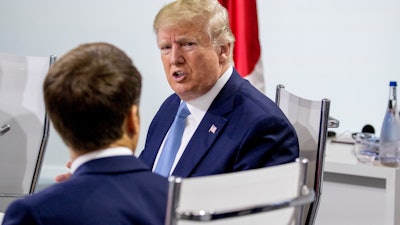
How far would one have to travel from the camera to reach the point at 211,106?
2.31m

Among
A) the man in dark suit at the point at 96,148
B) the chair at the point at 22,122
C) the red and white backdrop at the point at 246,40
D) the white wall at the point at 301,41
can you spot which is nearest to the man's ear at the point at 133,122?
the man in dark suit at the point at 96,148

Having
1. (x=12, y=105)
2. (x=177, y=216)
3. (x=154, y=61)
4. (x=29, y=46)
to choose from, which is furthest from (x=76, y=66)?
(x=29, y=46)

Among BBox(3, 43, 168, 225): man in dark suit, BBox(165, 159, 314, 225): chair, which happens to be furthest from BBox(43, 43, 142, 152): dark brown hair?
BBox(165, 159, 314, 225): chair

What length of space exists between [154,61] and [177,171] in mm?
2677

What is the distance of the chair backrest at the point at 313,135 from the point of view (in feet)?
8.10

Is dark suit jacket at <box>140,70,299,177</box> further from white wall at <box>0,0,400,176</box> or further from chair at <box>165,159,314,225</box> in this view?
white wall at <box>0,0,400,176</box>

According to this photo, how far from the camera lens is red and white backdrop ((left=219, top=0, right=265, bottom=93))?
385 centimetres

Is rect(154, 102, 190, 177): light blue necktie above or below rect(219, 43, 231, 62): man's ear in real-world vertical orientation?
below

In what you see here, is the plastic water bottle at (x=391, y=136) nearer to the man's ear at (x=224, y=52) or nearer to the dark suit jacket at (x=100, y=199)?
the man's ear at (x=224, y=52)

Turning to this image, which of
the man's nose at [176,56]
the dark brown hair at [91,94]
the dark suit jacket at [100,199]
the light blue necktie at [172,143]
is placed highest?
the dark brown hair at [91,94]

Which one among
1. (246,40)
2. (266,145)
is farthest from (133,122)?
(246,40)

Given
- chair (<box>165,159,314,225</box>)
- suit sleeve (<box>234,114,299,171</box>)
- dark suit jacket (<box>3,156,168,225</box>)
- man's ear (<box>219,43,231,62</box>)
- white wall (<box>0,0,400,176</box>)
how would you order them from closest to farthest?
1. chair (<box>165,159,314,225</box>)
2. dark suit jacket (<box>3,156,168,225</box>)
3. suit sleeve (<box>234,114,299,171</box>)
4. man's ear (<box>219,43,231,62</box>)
5. white wall (<box>0,0,400,176</box>)

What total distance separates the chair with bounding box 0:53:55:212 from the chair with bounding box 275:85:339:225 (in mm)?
1099

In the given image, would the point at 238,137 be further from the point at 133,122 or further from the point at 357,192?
the point at 357,192
